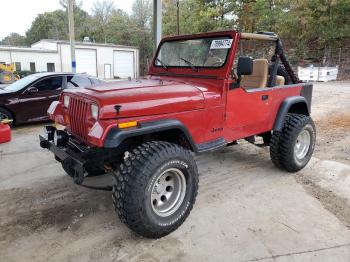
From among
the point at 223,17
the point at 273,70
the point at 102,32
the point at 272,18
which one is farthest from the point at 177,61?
the point at 102,32

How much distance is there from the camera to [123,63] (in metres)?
34.0

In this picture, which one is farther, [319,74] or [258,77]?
[319,74]

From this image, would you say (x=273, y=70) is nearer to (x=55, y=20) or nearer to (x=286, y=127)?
(x=286, y=127)

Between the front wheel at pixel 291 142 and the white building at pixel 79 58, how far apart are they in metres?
27.0

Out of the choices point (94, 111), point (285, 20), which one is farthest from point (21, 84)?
point (285, 20)

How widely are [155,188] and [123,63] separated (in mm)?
32101

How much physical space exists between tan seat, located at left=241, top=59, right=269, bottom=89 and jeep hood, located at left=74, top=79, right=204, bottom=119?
1298mm

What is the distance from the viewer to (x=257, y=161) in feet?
17.7

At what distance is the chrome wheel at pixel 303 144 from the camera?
4977mm

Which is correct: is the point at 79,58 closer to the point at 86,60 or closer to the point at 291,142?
the point at 86,60

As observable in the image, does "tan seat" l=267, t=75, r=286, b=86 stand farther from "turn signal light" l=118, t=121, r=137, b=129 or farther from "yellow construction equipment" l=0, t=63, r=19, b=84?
"yellow construction equipment" l=0, t=63, r=19, b=84

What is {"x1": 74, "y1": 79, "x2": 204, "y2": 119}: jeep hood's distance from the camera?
9.75 feet

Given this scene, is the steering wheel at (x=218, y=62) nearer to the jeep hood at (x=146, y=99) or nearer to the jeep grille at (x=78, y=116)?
the jeep hood at (x=146, y=99)

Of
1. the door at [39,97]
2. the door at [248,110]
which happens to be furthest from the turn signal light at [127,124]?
the door at [39,97]
